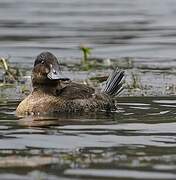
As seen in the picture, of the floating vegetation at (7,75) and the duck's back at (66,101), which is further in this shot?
the floating vegetation at (7,75)

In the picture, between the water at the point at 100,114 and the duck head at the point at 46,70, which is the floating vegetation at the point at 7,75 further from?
the duck head at the point at 46,70

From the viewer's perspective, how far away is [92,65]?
1636cm

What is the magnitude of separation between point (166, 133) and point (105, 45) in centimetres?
1101

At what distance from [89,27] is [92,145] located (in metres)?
15.3

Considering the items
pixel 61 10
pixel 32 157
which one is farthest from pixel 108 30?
pixel 32 157

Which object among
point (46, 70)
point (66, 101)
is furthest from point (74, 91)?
point (46, 70)

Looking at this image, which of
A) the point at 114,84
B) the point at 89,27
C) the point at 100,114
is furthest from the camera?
the point at 89,27

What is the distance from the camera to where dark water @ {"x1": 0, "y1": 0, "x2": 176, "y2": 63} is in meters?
19.2

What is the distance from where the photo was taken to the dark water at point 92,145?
7.14 meters

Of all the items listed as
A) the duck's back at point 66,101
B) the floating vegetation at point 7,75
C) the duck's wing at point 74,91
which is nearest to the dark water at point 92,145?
the duck's back at point 66,101

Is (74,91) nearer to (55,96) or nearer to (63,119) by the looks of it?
(55,96)

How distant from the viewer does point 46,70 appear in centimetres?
1126

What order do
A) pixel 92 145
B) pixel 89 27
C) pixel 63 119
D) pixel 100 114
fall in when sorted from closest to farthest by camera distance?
pixel 92 145, pixel 63 119, pixel 100 114, pixel 89 27

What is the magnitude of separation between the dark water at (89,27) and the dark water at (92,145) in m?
7.23
